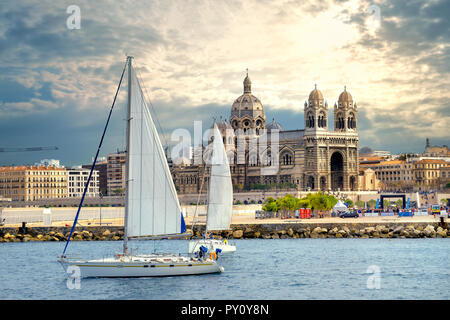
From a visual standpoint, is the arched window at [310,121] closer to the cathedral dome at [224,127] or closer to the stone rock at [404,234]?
the cathedral dome at [224,127]

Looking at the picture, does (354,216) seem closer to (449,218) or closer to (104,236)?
(449,218)

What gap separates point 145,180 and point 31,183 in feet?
399

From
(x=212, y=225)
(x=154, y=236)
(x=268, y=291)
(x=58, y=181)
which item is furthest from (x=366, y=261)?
(x=58, y=181)

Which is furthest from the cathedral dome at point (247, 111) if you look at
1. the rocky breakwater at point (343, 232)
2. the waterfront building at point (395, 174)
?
the rocky breakwater at point (343, 232)

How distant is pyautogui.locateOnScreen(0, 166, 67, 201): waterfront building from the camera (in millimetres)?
151500

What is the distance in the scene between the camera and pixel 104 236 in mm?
71750

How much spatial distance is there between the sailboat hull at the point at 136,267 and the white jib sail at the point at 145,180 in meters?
1.46

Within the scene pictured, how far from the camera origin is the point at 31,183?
15175cm

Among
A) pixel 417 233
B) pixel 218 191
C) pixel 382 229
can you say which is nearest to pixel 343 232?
pixel 382 229

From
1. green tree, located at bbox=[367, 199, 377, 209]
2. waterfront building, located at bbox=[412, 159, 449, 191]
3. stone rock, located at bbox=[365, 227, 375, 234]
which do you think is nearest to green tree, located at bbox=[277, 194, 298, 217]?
stone rock, located at bbox=[365, 227, 375, 234]

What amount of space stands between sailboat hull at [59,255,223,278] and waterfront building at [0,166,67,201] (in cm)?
11754

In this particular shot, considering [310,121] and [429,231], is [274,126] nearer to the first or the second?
[310,121]

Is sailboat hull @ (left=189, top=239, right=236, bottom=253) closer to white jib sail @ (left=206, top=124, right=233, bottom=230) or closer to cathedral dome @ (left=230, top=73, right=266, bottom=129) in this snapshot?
white jib sail @ (left=206, top=124, right=233, bottom=230)

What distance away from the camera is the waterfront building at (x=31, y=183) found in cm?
15150
